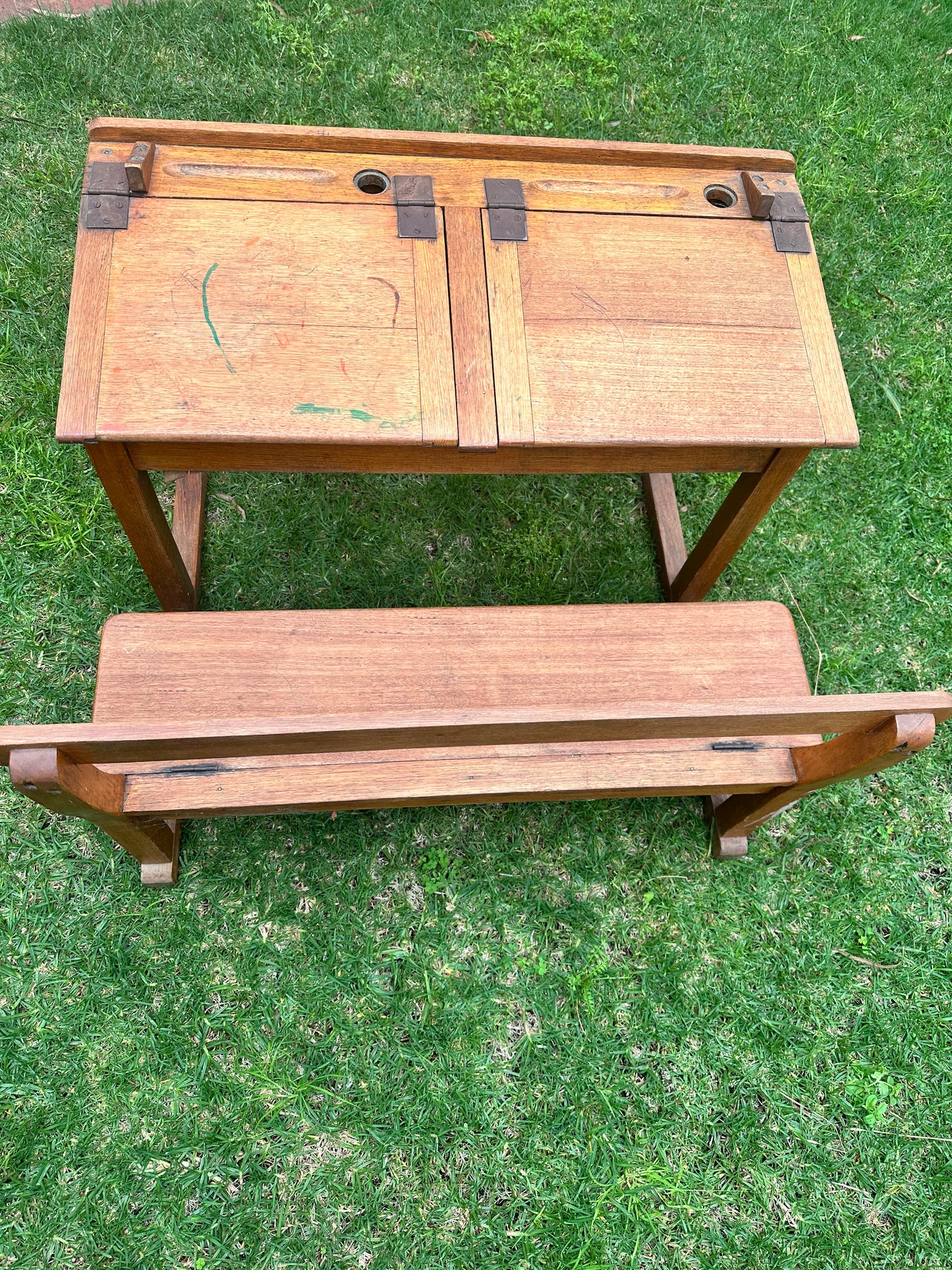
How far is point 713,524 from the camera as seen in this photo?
2734 mm

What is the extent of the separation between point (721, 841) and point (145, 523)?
1917mm

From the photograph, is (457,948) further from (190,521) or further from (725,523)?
(190,521)

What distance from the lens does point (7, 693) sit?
2.71 m

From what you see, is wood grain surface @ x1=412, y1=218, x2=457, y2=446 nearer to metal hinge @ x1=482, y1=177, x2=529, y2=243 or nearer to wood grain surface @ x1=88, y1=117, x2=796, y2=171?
metal hinge @ x1=482, y1=177, x2=529, y2=243

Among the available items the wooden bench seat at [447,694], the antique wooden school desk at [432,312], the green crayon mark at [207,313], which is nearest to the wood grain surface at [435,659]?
the wooden bench seat at [447,694]

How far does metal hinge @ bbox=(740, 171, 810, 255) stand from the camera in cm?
236

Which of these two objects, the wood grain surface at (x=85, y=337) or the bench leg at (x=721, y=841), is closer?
the wood grain surface at (x=85, y=337)

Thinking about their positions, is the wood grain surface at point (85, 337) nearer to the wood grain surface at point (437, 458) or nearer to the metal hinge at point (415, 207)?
the wood grain surface at point (437, 458)

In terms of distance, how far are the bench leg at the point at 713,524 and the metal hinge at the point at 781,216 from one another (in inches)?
22.6

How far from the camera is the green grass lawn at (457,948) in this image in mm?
2273

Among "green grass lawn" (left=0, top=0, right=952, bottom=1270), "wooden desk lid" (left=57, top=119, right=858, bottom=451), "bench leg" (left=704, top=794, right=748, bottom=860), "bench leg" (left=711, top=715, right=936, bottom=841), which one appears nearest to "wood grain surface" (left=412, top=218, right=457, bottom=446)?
"wooden desk lid" (left=57, top=119, right=858, bottom=451)

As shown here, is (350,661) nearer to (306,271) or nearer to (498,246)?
(306,271)

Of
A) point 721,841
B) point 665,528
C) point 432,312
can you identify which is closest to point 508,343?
point 432,312

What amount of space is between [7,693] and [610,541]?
206 cm
